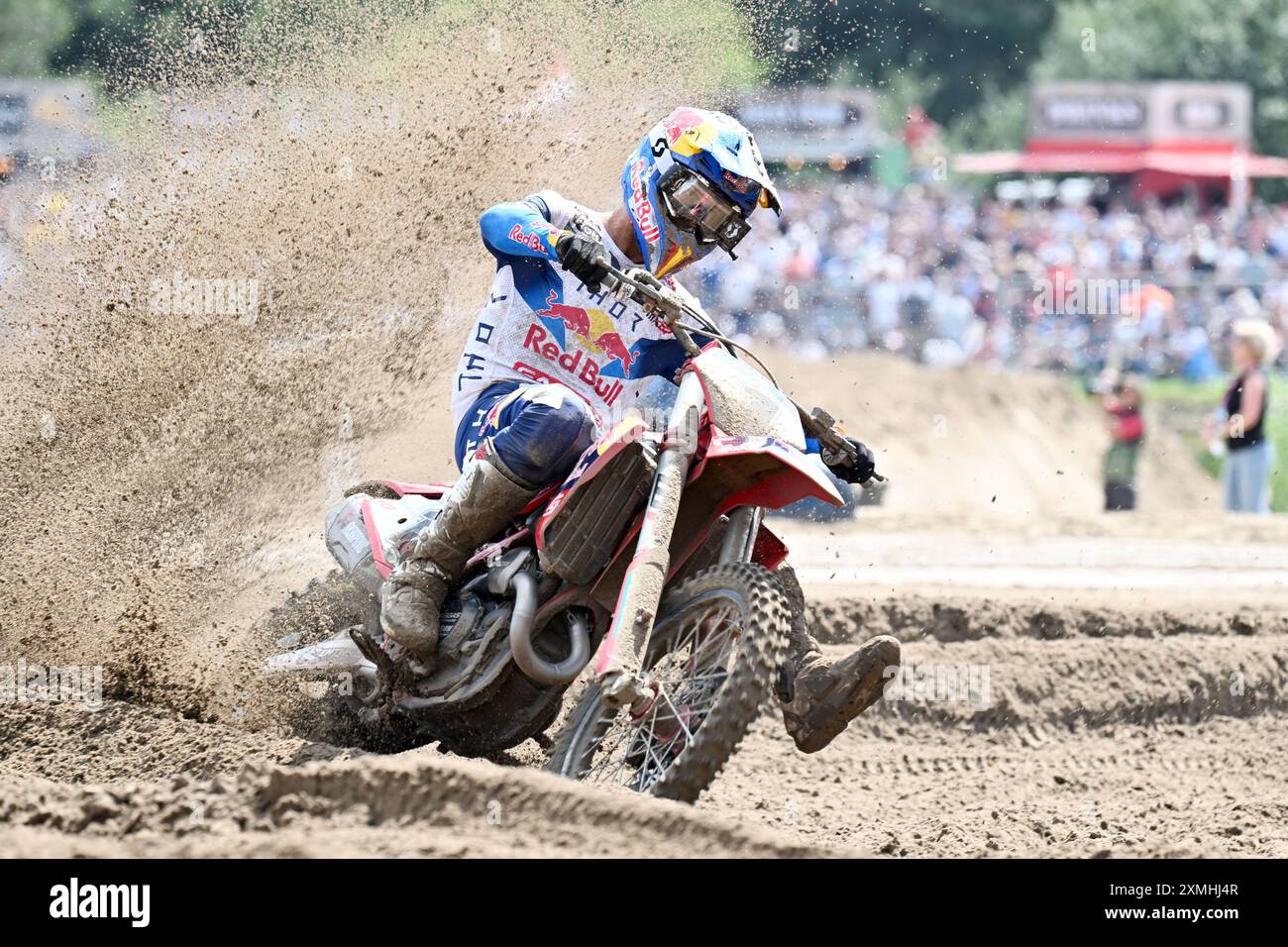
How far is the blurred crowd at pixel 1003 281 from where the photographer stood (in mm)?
19922

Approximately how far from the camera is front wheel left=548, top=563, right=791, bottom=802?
14.6 ft

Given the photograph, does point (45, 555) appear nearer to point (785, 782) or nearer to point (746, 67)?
point (785, 782)

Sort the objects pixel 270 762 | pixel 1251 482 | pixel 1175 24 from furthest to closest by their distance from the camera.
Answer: pixel 1175 24, pixel 1251 482, pixel 270 762

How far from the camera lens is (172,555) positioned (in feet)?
23.0

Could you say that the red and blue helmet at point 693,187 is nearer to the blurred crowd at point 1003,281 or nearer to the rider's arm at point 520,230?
the rider's arm at point 520,230

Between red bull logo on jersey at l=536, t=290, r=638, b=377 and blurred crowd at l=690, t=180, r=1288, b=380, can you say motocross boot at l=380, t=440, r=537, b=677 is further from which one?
blurred crowd at l=690, t=180, r=1288, b=380

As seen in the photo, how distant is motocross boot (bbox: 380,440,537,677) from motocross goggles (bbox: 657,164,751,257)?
1.00 meters

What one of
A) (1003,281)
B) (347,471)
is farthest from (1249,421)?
(347,471)

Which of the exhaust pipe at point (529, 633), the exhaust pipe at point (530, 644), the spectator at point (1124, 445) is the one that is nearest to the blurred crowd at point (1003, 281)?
the spectator at point (1124, 445)

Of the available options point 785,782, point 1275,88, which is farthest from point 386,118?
point 1275,88

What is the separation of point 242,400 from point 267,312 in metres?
0.56

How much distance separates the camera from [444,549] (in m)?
5.24

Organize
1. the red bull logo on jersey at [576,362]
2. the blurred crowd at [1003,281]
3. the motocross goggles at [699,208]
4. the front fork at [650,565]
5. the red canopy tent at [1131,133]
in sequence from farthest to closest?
the red canopy tent at [1131,133], the blurred crowd at [1003,281], the red bull logo on jersey at [576,362], the motocross goggles at [699,208], the front fork at [650,565]

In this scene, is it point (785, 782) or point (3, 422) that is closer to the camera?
point (785, 782)
